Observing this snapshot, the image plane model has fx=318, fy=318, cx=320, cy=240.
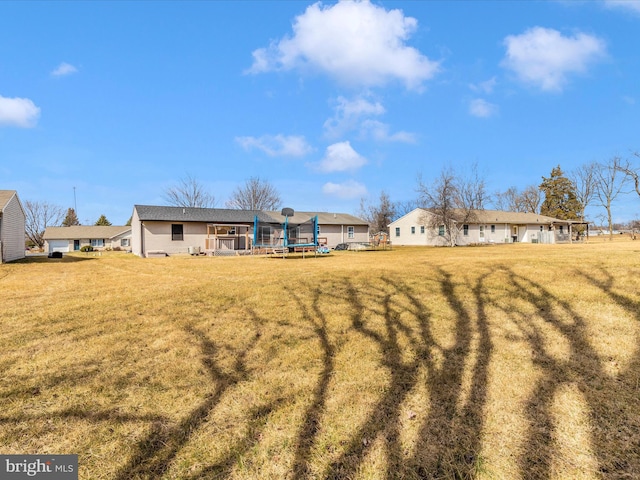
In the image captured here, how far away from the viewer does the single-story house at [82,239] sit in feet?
155

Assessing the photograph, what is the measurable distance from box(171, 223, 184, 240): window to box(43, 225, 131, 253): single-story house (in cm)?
2660

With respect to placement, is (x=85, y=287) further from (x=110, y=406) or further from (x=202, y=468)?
(x=202, y=468)

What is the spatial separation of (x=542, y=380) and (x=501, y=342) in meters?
0.96

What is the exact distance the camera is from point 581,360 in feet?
11.9

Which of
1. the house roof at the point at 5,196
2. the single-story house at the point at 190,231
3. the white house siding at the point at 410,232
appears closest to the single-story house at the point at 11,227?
the house roof at the point at 5,196

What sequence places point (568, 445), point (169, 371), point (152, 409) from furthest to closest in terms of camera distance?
1. point (169, 371)
2. point (152, 409)
3. point (568, 445)

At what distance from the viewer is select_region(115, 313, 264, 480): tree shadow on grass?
7.16 ft

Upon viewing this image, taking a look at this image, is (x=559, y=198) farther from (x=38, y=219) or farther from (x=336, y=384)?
(x=38, y=219)

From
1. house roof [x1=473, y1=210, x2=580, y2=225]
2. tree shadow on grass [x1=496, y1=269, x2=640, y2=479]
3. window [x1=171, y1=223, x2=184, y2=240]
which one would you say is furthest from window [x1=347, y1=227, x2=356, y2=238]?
tree shadow on grass [x1=496, y1=269, x2=640, y2=479]

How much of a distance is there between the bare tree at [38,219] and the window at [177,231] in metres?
47.8

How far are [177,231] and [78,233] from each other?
3541 cm

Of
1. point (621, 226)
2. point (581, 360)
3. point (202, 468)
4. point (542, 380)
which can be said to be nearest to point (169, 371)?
point (202, 468)

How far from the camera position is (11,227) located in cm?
1798

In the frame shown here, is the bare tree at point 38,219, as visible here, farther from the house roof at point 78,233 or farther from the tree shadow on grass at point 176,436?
the tree shadow on grass at point 176,436
